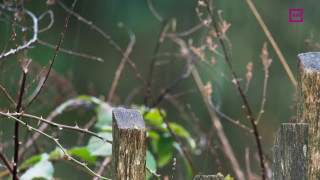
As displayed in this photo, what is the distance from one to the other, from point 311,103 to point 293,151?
0.49 feet

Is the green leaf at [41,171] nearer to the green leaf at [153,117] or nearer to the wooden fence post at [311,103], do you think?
the green leaf at [153,117]

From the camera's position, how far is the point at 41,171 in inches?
104

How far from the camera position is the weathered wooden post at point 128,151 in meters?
1.48

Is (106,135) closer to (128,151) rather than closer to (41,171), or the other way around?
(41,171)

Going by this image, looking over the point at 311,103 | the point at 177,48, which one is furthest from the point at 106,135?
the point at 177,48

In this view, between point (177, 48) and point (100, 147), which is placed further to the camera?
point (177, 48)

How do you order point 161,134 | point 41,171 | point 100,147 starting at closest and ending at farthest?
1. point 41,171
2. point 100,147
3. point 161,134

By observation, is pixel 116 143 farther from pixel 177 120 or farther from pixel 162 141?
pixel 177 120

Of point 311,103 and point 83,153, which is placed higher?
point 311,103

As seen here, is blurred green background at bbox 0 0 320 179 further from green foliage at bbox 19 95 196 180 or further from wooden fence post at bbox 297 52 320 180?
wooden fence post at bbox 297 52 320 180

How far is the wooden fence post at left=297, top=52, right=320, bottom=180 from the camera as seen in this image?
5.20 ft

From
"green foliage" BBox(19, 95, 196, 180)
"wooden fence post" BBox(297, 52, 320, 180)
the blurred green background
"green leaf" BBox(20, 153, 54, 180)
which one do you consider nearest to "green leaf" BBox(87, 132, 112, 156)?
"green foliage" BBox(19, 95, 196, 180)

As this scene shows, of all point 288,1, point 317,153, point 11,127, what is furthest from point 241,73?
point 317,153

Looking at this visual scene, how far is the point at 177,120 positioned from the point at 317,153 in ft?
15.2
